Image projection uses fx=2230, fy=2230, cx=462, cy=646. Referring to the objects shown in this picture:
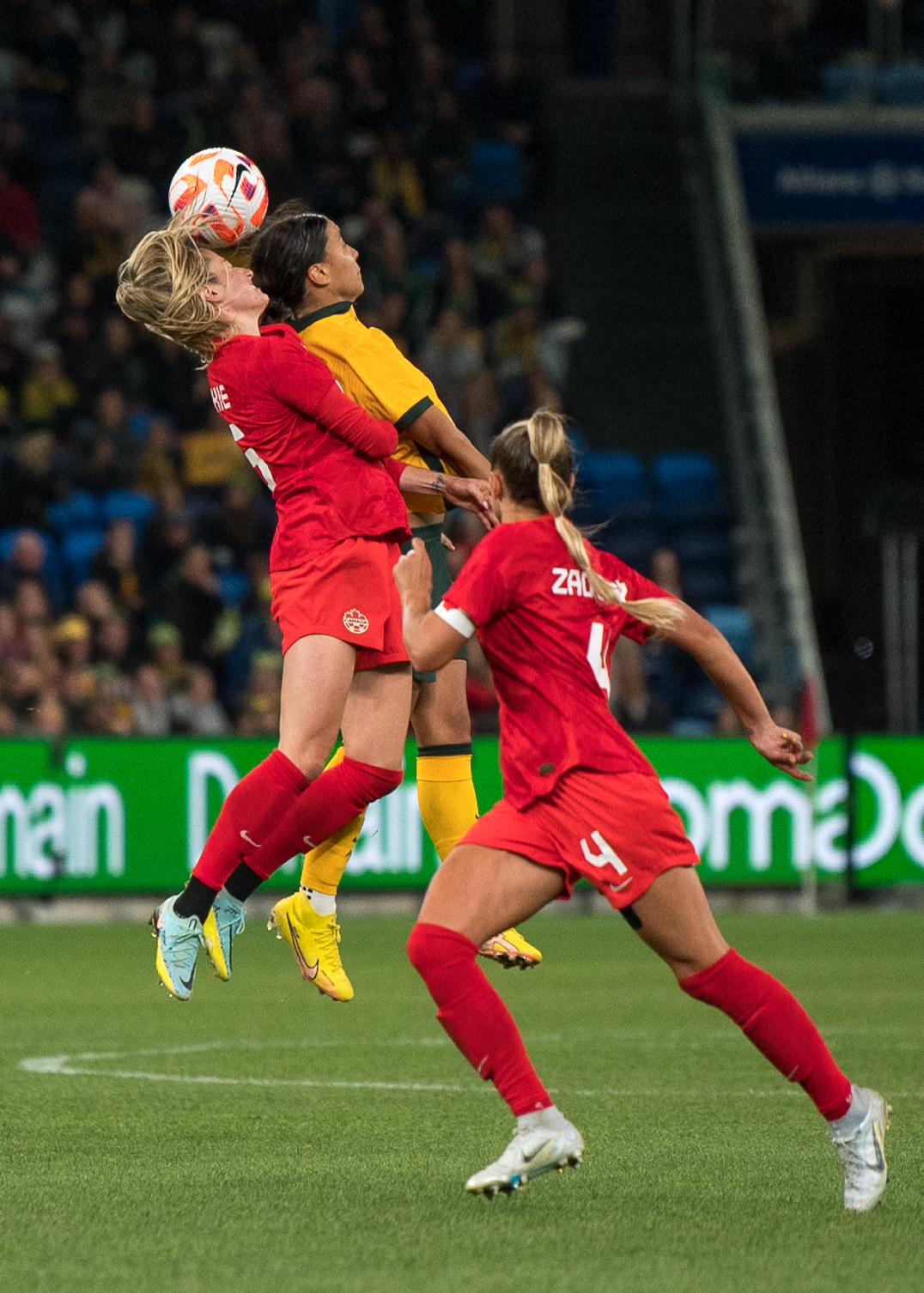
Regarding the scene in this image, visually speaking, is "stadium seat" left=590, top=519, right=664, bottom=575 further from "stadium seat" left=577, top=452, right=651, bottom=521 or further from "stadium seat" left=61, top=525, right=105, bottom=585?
"stadium seat" left=61, top=525, right=105, bottom=585

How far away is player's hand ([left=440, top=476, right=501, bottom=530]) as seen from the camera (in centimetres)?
586

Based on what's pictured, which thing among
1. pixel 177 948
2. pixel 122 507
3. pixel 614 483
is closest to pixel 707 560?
pixel 614 483

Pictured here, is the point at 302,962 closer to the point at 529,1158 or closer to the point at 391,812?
the point at 529,1158

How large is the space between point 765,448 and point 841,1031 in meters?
9.78

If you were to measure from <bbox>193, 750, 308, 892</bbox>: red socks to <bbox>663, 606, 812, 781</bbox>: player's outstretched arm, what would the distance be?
4.31ft

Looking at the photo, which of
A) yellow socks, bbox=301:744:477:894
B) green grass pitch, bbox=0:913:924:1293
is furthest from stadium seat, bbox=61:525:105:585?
yellow socks, bbox=301:744:477:894

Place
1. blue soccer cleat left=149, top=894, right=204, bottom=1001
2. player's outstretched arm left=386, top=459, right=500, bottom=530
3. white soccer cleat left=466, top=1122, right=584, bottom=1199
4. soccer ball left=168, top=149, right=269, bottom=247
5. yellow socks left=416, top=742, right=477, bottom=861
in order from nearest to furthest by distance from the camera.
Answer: white soccer cleat left=466, top=1122, right=584, bottom=1199 < blue soccer cleat left=149, top=894, right=204, bottom=1001 < player's outstretched arm left=386, top=459, right=500, bottom=530 < soccer ball left=168, top=149, right=269, bottom=247 < yellow socks left=416, top=742, right=477, bottom=861

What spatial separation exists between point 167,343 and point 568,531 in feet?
40.3

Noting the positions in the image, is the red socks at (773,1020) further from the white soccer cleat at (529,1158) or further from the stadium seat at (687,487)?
the stadium seat at (687,487)

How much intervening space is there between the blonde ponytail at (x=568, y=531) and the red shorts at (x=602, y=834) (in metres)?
0.36

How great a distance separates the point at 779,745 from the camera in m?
5.00

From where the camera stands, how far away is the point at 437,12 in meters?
20.2

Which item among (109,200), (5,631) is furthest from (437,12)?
(5,631)

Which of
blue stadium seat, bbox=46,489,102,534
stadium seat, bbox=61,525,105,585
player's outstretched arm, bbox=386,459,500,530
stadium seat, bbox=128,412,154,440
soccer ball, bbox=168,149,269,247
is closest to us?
player's outstretched arm, bbox=386,459,500,530
